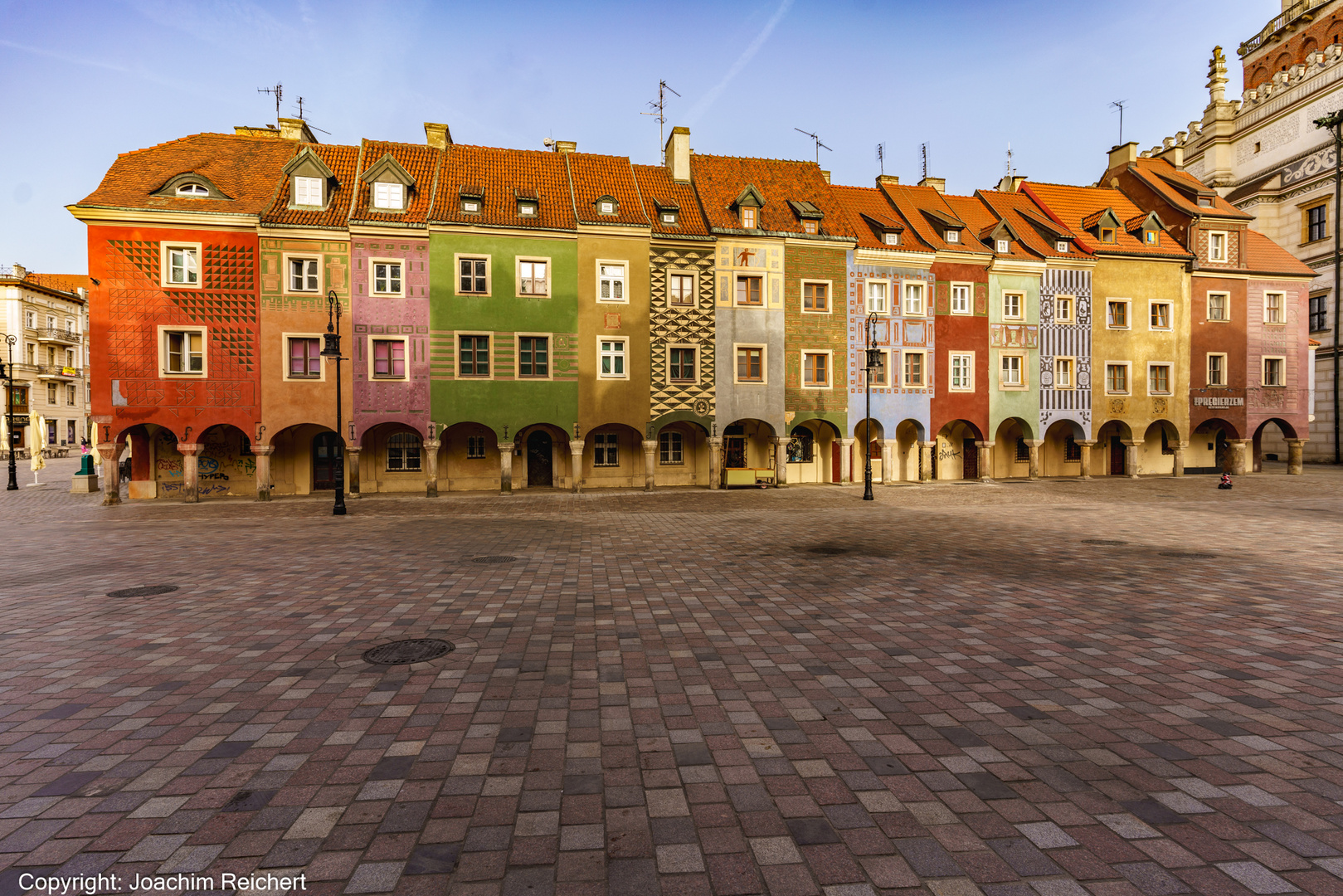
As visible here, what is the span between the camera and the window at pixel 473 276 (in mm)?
24344

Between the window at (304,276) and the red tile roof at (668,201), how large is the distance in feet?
43.0

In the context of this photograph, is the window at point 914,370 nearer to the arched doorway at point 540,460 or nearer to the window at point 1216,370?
the window at point 1216,370

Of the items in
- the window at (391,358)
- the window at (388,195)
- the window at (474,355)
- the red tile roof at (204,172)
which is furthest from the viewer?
the window at (474,355)

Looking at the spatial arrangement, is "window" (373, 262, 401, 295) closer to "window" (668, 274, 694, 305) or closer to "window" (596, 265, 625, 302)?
"window" (596, 265, 625, 302)

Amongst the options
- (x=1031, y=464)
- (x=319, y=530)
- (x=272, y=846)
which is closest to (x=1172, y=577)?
(x=272, y=846)

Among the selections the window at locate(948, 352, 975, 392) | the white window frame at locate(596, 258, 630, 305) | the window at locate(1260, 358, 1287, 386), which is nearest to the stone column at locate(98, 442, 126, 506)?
the white window frame at locate(596, 258, 630, 305)

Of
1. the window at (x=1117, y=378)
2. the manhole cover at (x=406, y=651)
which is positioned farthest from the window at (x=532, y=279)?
the window at (x=1117, y=378)

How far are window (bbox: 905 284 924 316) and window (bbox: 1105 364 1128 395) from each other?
34.0 ft

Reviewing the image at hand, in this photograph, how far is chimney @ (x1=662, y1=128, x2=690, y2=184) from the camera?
28.6 m

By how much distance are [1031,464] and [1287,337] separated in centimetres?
1609

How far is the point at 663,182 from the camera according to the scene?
2853 centimetres

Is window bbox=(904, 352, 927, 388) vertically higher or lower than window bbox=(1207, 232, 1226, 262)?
lower

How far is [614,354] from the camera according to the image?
84.0 feet

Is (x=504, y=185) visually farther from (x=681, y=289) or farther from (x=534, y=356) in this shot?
(x=681, y=289)
